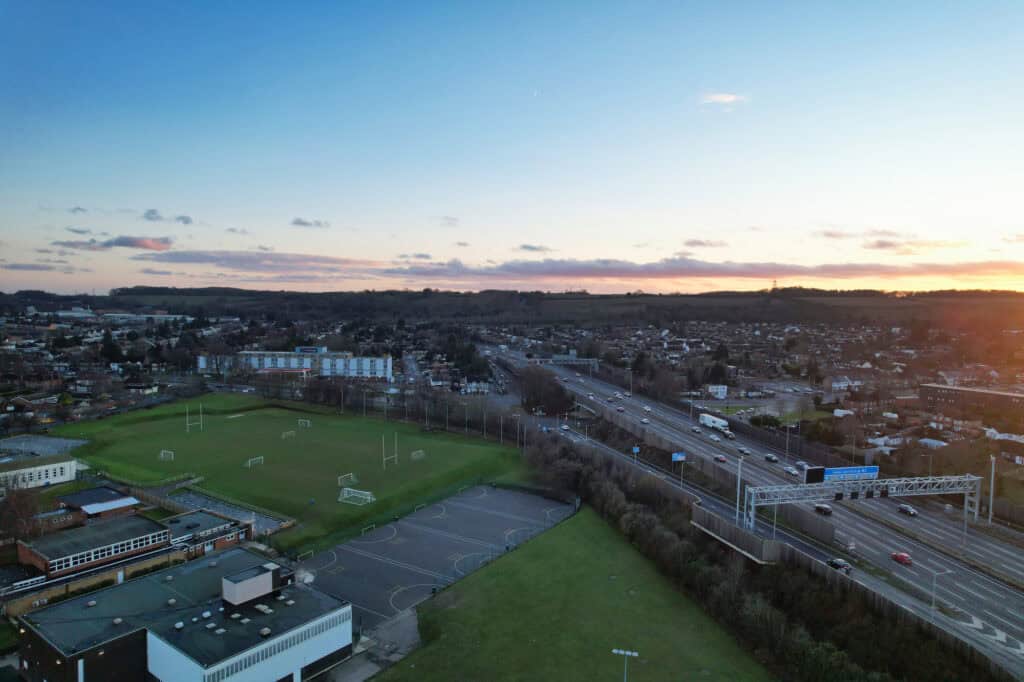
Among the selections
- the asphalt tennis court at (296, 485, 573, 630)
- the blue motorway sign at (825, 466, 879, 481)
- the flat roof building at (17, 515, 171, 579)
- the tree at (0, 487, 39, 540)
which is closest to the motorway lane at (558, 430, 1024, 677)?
the blue motorway sign at (825, 466, 879, 481)

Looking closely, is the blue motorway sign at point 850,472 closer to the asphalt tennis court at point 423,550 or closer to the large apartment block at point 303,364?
the asphalt tennis court at point 423,550

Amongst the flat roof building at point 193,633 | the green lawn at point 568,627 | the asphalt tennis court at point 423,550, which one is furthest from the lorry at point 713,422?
the flat roof building at point 193,633

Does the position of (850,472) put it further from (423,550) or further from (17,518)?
(17,518)

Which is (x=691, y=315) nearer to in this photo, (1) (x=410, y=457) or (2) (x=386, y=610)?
(1) (x=410, y=457)

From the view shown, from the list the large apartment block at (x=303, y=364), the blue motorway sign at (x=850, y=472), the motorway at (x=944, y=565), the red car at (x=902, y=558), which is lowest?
the motorway at (x=944, y=565)

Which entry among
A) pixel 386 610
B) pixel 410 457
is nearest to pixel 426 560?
pixel 386 610

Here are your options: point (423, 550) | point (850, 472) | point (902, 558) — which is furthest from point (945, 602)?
point (423, 550)
